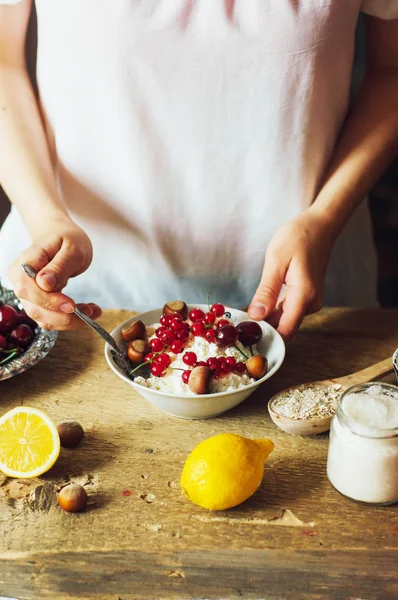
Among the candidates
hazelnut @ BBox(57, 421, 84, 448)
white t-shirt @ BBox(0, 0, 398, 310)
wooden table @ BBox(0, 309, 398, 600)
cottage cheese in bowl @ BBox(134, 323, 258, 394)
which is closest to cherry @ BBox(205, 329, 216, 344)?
cottage cheese in bowl @ BBox(134, 323, 258, 394)

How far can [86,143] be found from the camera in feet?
3.75

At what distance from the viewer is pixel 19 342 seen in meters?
1.03

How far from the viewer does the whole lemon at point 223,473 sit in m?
0.73

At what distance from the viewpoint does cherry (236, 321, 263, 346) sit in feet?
3.14

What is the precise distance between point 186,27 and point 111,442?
0.67 m

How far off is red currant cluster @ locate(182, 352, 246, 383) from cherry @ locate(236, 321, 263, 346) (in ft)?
0.24

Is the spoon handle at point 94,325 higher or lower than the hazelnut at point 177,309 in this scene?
higher

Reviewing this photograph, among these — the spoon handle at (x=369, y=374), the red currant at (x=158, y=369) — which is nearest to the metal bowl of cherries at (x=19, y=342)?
the red currant at (x=158, y=369)

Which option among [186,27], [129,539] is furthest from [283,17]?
[129,539]

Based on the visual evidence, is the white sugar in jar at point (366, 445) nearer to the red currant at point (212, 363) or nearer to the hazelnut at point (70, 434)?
the red currant at point (212, 363)

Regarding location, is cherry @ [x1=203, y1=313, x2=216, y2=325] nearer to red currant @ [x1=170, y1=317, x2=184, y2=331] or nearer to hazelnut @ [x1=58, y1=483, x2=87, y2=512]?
red currant @ [x1=170, y1=317, x2=184, y2=331]

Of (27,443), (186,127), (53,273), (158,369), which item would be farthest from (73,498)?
(186,127)

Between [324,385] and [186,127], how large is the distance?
1.66 ft

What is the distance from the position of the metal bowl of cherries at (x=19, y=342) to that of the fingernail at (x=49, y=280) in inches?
5.8
